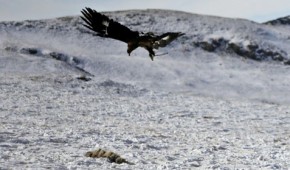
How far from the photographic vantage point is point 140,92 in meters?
35.3

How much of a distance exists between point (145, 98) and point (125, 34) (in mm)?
27688

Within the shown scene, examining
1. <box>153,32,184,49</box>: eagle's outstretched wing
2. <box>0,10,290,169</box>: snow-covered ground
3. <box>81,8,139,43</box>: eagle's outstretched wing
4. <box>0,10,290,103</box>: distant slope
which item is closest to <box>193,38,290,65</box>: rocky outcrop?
<box>0,10,290,103</box>: distant slope

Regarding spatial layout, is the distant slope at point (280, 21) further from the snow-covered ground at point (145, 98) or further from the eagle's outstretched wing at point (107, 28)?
the eagle's outstretched wing at point (107, 28)

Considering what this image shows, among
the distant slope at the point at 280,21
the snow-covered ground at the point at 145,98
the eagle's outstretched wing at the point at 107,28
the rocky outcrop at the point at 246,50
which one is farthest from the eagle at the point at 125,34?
the distant slope at the point at 280,21

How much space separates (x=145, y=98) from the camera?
33531 mm

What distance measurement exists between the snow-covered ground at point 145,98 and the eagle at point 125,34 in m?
6.27

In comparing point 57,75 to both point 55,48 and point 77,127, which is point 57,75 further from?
point 77,127

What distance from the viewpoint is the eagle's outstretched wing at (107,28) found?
5.80 m

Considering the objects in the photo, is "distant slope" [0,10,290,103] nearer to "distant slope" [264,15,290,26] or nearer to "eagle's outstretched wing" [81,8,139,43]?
"distant slope" [264,15,290,26]

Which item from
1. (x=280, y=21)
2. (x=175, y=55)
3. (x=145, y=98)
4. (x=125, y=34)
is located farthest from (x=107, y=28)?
(x=280, y=21)

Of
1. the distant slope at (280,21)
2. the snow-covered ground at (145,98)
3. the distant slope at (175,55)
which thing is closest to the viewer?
the snow-covered ground at (145,98)

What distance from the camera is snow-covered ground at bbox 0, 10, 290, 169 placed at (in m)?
15.1

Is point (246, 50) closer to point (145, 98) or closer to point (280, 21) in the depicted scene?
point (280, 21)

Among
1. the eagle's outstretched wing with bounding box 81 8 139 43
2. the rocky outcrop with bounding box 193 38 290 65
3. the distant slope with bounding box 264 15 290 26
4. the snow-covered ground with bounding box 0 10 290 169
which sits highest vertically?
the distant slope with bounding box 264 15 290 26
